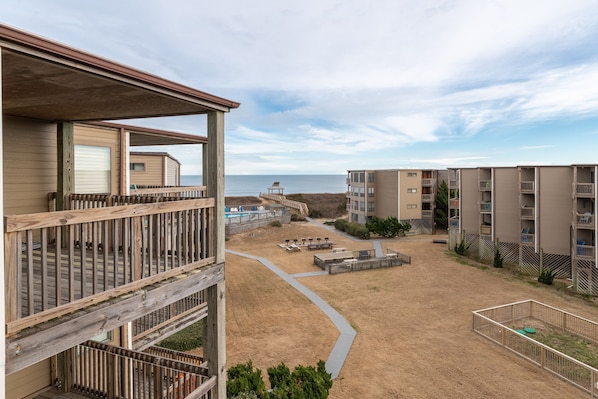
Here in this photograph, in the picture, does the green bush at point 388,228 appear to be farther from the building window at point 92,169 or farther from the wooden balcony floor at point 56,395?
the wooden balcony floor at point 56,395

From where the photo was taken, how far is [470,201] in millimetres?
36500

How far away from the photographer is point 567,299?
22875mm

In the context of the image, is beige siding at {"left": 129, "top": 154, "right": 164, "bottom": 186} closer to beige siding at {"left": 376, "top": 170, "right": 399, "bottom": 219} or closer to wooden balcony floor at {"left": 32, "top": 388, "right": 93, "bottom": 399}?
wooden balcony floor at {"left": 32, "top": 388, "right": 93, "bottom": 399}

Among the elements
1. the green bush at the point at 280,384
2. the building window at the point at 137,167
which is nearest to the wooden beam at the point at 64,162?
the green bush at the point at 280,384

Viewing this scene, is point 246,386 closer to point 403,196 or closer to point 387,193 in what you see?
point 403,196

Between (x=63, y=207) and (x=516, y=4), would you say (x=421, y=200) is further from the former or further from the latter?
(x=63, y=207)

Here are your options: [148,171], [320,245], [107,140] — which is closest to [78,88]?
[107,140]

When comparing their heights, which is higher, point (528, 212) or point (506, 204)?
point (506, 204)

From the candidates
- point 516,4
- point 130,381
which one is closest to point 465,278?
point 516,4

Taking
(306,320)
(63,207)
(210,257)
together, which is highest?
(63,207)

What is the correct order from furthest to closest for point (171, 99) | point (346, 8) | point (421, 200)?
point (421, 200), point (346, 8), point (171, 99)

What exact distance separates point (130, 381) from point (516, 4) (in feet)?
82.4

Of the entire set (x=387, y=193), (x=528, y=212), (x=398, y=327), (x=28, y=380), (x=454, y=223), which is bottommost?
(x=398, y=327)

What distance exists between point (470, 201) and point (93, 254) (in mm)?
38025
